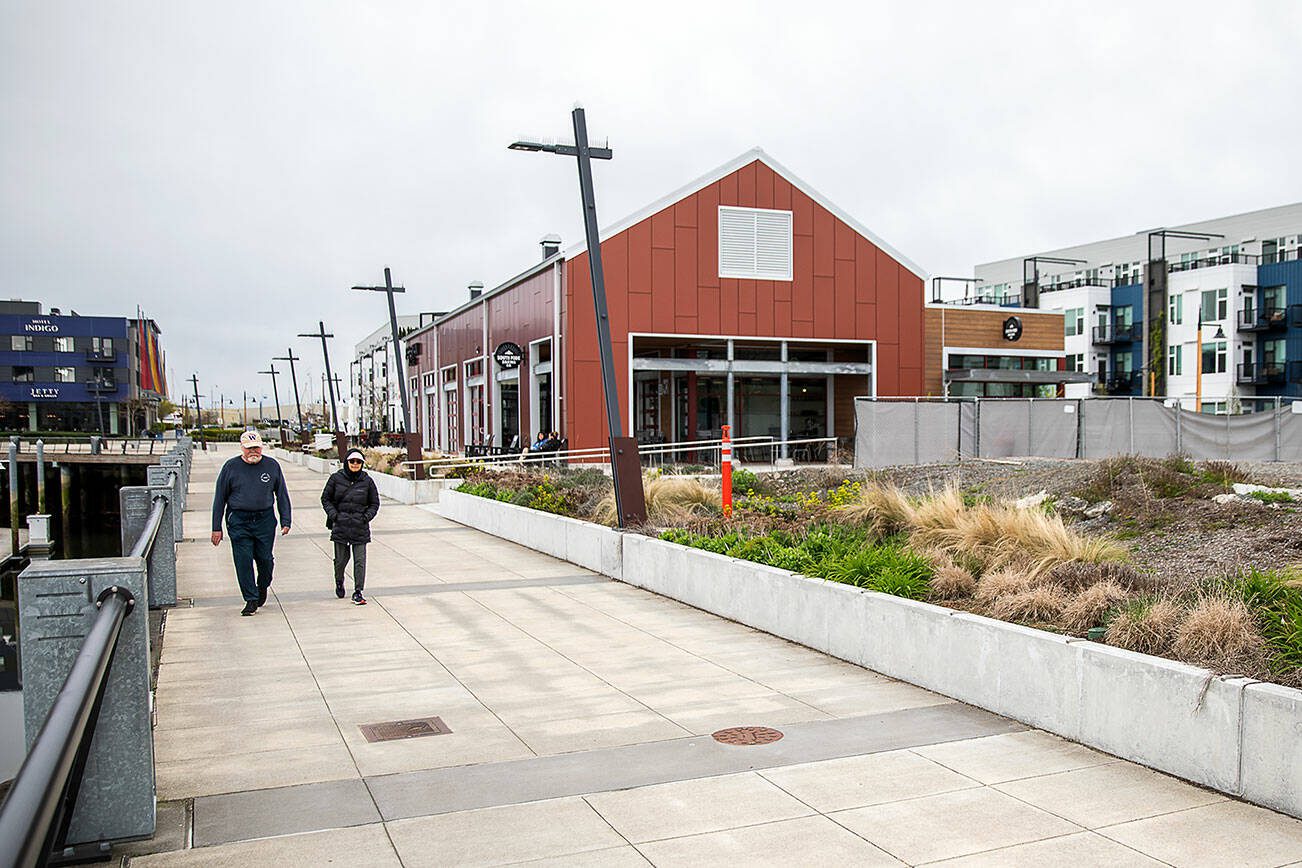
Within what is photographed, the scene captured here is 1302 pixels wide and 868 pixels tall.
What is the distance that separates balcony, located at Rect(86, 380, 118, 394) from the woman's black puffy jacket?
95337 mm

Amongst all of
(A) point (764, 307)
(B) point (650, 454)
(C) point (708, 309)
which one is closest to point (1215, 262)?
(A) point (764, 307)

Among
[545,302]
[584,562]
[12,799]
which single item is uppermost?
[545,302]

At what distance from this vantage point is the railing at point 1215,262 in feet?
208

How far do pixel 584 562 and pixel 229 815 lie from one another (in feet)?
30.1

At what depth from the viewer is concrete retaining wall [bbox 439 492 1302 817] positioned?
5293mm

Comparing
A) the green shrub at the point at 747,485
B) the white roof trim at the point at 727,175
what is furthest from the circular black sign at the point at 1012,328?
the green shrub at the point at 747,485

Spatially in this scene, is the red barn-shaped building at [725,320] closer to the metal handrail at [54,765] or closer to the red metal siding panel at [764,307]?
the red metal siding panel at [764,307]

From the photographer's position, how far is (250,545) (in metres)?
11.0

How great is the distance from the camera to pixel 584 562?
14.3m

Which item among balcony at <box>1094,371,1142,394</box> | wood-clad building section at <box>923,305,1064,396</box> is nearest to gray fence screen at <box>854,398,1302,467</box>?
wood-clad building section at <box>923,305,1064,396</box>

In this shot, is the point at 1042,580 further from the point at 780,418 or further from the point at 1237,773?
the point at 780,418

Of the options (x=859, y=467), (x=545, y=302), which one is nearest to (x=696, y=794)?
(x=859, y=467)

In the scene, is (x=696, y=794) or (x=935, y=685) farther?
(x=935, y=685)

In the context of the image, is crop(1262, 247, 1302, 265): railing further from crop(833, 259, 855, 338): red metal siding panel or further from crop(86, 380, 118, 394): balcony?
crop(86, 380, 118, 394): balcony
